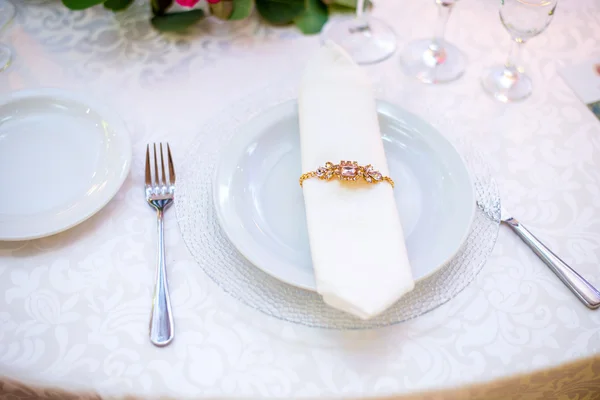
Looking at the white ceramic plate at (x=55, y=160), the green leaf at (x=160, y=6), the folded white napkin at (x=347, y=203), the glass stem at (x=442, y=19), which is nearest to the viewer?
the folded white napkin at (x=347, y=203)

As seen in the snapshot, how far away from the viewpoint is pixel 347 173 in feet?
2.28

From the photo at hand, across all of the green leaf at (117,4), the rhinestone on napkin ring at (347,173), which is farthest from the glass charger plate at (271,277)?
the green leaf at (117,4)

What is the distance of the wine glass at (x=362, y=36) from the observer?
1.00 meters

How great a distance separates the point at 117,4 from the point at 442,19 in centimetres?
58

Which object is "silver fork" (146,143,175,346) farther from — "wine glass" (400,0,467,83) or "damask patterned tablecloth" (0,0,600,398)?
"wine glass" (400,0,467,83)

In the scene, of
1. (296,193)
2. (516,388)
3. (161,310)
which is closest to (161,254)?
(161,310)

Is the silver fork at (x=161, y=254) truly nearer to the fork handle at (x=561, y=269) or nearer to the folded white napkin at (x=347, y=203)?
the folded white napkin at (x=347, y=203)

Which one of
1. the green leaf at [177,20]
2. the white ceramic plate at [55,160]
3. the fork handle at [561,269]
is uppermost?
the green leaf at [177,20]

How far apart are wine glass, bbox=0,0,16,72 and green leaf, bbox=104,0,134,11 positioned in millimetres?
187

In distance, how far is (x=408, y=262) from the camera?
0.64 meters

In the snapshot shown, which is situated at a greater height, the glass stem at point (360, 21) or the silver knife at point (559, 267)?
the glass stem at point (360, 21)

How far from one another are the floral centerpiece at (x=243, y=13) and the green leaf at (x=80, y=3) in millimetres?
48

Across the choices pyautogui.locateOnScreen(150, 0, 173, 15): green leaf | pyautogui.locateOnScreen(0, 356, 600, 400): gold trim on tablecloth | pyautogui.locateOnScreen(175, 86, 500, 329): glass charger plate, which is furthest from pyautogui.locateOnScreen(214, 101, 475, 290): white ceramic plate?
pyautogui.locateOnScreen(150, 0, 173, 15): green leaf

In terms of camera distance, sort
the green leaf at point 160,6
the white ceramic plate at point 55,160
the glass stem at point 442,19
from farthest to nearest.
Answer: the green leaf at point 160,6 < the glass stem at point 442,19 < the white ceramic plate at point 55,160
